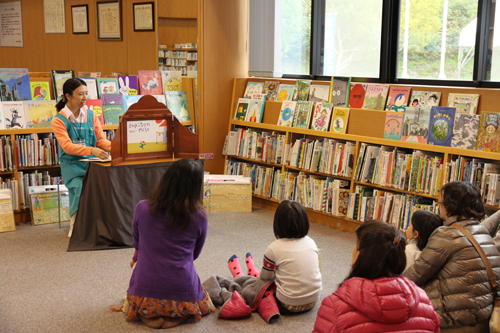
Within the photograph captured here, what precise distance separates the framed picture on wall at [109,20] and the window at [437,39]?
6286 millimetres

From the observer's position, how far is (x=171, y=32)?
9.81 meters

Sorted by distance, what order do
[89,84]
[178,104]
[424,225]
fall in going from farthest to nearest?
1. [178,104]
2. [89,84]
3. [424,225]

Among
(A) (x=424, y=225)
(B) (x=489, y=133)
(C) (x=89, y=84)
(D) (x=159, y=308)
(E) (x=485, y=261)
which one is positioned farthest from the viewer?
(C) (x=89, y=84)

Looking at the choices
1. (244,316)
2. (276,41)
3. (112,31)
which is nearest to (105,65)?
(112,31)

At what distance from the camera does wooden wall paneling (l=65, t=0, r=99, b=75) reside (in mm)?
10195

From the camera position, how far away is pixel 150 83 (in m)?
5.84

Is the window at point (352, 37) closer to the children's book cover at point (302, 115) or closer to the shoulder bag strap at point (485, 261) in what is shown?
the children's book cover at point (302, 115)

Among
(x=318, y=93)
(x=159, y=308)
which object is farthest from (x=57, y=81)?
(x=159, y=308)

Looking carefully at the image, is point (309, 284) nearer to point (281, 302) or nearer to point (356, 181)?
point (281, 302)

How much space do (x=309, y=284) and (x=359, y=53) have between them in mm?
3509

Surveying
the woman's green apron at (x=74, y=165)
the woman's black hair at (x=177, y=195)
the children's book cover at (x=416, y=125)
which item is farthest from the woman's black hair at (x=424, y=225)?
the woman's green apron at (x=74, y=165)

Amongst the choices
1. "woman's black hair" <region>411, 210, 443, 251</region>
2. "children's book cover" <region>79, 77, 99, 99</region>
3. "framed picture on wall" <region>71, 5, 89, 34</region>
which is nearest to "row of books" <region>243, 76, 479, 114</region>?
"woman's black hair" <region>411, 210, 443, 251</region>

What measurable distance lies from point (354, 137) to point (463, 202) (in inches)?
88.3

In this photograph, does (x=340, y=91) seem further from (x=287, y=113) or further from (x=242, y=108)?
(x=242, y=108)
